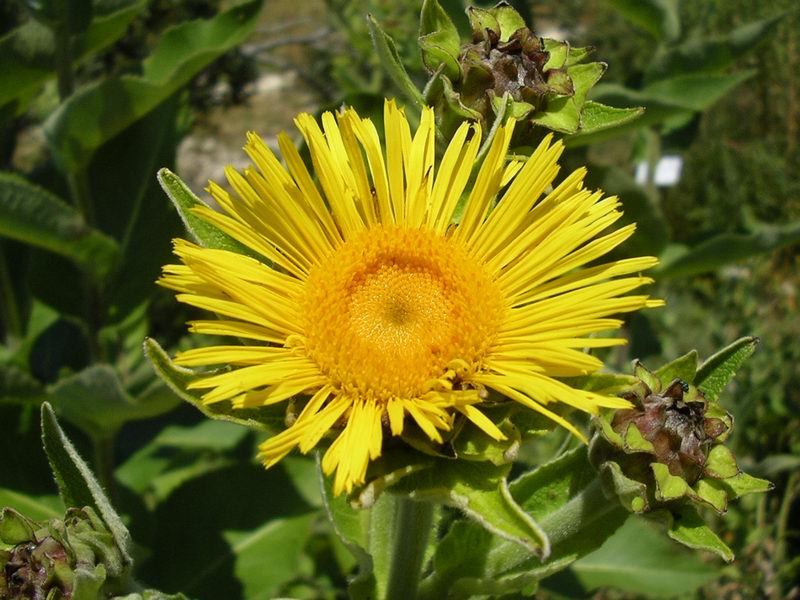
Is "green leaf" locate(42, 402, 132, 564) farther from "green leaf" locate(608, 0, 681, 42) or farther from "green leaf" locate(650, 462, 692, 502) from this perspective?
"green leaf" locate(608, 0, 681, 42)

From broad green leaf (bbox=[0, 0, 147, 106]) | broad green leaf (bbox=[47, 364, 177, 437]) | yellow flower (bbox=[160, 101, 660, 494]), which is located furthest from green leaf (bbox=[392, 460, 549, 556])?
broad green leaf (bbox=[0, 0, 147, 106])

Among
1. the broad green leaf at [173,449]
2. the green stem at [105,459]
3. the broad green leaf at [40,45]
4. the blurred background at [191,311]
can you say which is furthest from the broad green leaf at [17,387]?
the broad green leaf at [40,45]

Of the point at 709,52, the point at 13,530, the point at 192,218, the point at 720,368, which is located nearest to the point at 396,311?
the point at 192,218

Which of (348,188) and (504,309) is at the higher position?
(348,188)

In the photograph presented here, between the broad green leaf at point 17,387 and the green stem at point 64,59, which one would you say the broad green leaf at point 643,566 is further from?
the green stem at point 64,59

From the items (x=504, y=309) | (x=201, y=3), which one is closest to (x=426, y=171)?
(x=504, y=309)

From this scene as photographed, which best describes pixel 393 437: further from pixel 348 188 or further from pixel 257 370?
pixel 348 188
